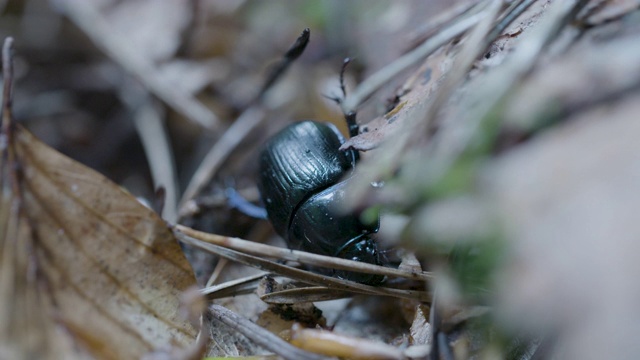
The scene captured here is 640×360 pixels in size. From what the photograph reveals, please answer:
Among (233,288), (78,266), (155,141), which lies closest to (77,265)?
(78,266)

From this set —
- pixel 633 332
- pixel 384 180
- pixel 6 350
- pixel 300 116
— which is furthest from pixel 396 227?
pixel 300 116

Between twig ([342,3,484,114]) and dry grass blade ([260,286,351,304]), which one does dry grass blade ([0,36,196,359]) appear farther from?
twig ([342,3,484,114])

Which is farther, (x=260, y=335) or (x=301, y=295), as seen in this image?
(x=301, y=295)

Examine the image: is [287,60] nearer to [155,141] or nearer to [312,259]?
[155,141]

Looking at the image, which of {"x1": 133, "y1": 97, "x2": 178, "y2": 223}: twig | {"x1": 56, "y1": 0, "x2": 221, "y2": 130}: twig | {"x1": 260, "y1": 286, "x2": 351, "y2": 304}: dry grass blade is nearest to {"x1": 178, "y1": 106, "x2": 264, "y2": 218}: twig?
{"x1": 133, "y1": 97, "x2": 178, "y2": 223}: twig

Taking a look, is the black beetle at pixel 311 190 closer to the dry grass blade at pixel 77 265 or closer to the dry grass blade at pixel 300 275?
the dry grass blade at pixel 300 275

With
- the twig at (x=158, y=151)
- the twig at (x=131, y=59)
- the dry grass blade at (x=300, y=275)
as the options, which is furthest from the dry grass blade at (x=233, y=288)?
the twig at (x=131, y=59)

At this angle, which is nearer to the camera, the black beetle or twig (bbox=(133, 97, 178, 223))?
the black beetle
